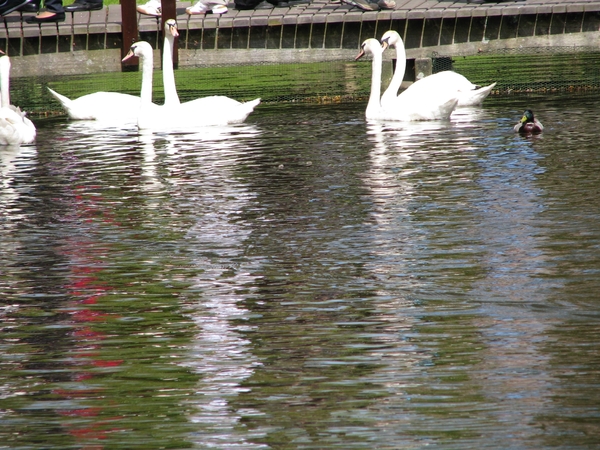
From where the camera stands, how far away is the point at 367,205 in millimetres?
9234

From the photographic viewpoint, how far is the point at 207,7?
20.4 m

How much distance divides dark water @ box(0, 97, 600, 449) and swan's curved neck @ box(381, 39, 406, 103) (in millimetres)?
4322

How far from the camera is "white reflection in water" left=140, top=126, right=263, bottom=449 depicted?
15.5 feet

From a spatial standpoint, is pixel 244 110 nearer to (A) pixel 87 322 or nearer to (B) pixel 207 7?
(B) pixel 207 7

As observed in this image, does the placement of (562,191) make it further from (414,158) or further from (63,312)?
(63,312)

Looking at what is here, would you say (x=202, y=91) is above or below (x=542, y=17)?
below

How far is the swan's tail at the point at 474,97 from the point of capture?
16391 mm

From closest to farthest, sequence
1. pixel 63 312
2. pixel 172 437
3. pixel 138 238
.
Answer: pixel 172 437 → pixel 63 312 → pixel 138 238

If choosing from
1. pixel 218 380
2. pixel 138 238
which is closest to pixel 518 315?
pixel 218 380

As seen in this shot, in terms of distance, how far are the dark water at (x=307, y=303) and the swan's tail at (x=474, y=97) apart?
4449 mm

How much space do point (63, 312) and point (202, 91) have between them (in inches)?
530

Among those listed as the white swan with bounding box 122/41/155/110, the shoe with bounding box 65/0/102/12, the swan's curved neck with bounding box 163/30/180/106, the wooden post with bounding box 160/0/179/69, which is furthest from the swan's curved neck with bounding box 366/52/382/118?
the shoe with bounding box 65/0/102/12

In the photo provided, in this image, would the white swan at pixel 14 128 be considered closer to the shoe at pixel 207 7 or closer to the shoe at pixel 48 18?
the shoe at pixel 48 18

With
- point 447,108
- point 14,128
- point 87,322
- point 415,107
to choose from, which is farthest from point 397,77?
point 87,322
